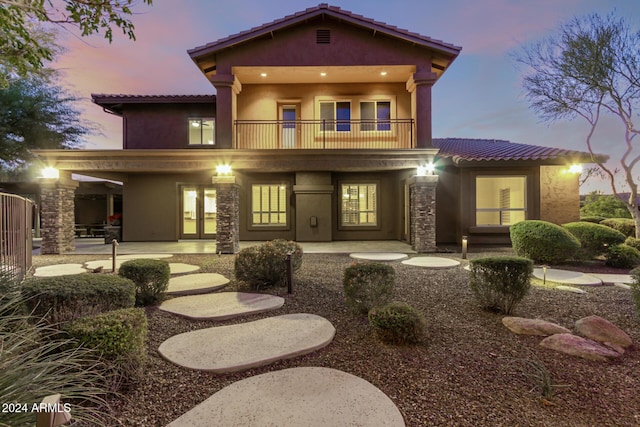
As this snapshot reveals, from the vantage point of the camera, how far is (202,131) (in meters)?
13.1

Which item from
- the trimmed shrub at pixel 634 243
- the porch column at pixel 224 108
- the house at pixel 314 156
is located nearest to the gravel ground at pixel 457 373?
the trimmed shrub at pixel 634 243

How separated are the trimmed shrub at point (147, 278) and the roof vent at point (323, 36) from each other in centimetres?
949

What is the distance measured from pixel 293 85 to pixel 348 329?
10835 millimetres

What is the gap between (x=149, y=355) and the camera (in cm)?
302

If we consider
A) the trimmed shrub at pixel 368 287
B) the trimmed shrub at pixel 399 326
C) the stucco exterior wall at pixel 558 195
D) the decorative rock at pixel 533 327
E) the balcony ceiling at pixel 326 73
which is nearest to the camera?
the trimmed shrub at pixel 399 326

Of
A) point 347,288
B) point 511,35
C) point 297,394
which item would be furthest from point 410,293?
point 511,35

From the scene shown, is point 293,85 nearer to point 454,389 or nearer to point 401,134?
point 401,134

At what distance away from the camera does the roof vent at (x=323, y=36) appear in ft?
34.9

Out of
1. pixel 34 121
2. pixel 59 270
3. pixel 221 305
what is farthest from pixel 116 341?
pixel 34 121

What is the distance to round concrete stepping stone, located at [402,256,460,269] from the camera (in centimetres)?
755

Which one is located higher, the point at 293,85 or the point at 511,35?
the point at 511,35

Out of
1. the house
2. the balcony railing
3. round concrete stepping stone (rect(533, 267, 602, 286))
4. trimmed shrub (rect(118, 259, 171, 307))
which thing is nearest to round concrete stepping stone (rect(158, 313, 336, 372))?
trimmed shrub (rect(118, 259, 171, 307))

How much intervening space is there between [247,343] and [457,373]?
2120 millimetres

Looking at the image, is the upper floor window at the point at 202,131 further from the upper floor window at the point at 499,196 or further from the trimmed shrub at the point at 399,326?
the upper floor window at the point at 499,196
